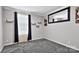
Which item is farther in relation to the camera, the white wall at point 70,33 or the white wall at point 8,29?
the white wall at point 8,29

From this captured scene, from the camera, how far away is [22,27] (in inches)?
201

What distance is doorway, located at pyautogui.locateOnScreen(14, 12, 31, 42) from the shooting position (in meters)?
4.70

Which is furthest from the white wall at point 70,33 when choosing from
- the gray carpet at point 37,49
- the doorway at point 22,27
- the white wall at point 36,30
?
the doorway at point 22,27

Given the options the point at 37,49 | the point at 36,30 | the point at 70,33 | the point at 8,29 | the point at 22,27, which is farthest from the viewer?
the point at 36,30

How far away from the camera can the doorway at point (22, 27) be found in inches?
185

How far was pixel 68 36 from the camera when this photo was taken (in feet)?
12.0

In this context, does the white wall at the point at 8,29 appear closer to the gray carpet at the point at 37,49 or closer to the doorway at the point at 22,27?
the doorway at the point at 22,27

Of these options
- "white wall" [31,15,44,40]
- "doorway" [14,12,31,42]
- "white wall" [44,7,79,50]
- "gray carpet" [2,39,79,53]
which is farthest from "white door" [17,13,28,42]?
"white wall" [44,7,79,50]

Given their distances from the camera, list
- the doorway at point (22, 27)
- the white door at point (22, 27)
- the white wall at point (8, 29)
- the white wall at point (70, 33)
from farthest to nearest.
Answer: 1. the white door at point (22, 27)
2. the doorway at point (22, 27)
3. the white wall at point (8, 29)
4. the white wall at point (70, 33)

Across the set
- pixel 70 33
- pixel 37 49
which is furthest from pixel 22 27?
pixel 70 33

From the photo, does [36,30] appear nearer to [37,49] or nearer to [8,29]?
[8,29]
